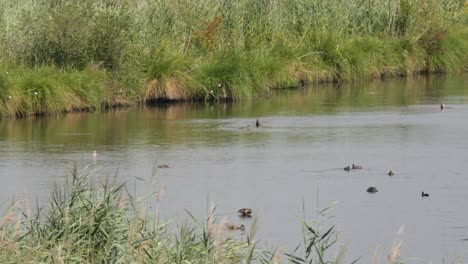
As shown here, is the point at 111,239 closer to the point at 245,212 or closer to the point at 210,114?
the point at 245,212

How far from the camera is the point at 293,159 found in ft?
49.0

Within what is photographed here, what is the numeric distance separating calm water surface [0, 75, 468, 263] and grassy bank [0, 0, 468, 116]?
52cm

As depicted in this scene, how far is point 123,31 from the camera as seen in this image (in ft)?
67.7

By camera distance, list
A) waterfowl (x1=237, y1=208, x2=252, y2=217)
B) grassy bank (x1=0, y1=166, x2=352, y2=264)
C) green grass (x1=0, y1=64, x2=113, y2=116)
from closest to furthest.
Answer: grassy bank (x1=0, y1=166, x2=352, y2=264), waterfowl (x1=237, y1=208, x2=252, y2=217), green grass (x1=0, y1=64, x2=113, y2=116)

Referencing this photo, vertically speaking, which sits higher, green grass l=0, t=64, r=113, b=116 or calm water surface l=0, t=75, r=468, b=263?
green grass l=0, t=64, r=113, b=116

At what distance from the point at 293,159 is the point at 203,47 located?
8.29 metres

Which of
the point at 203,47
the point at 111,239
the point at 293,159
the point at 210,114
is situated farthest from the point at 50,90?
the point at 111,239

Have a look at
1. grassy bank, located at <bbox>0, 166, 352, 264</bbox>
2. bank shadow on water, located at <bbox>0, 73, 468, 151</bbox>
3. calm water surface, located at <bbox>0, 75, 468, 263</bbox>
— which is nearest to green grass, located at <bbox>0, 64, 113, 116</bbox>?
bank shadow on water, located at <bbox>0, 73, 468, 151</bbox>

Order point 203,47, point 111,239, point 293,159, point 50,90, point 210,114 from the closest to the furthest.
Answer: point 111,239
point 293,159
point 50,90
point 210,114
point 203,47

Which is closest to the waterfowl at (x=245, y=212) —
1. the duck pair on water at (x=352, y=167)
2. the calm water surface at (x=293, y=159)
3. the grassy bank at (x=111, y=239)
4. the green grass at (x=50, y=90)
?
the calm water surface at (x=293, y=159)

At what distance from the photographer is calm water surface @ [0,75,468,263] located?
11.0 meters

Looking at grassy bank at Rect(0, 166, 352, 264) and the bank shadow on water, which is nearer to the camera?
grassy bank at Rect(0, 166, 352, 264)

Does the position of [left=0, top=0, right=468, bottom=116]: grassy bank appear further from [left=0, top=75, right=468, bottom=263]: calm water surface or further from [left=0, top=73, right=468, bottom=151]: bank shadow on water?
[left=0, top=75, right=468, bottom=263]: calm water surface

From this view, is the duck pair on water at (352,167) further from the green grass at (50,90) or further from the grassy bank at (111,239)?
the green grass at (50,90)
